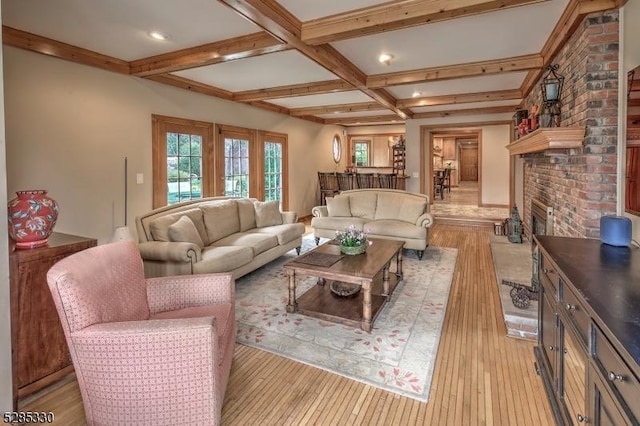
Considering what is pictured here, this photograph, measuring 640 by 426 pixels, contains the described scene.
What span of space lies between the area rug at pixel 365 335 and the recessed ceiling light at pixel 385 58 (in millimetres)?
2586

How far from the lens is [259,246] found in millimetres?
4176

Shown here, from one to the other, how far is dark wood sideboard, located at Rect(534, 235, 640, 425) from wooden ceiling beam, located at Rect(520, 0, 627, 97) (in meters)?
1.78

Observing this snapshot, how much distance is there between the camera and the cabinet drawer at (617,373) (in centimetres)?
93

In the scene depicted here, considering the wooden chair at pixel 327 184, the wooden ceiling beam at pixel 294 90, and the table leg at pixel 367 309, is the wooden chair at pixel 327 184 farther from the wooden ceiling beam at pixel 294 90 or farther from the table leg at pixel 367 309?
the table leg at pixel 367 309

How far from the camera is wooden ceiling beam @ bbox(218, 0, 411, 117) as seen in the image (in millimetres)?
2590

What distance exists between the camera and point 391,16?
9.07 ft

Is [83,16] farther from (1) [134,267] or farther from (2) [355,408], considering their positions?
(2) [355,408]

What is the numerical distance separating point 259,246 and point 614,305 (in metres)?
3.43

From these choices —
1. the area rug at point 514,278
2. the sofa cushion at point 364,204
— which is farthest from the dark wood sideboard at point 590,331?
the sofa cushion at point 364,204

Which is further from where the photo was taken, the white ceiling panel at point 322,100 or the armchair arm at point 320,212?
the white ceiling panel at point 322,100

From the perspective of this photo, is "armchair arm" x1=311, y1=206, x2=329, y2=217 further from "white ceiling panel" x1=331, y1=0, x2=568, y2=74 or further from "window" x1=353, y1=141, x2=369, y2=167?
"window" x1=353, y1=141, x2=369, y2=167

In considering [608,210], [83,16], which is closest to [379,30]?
[608,210]

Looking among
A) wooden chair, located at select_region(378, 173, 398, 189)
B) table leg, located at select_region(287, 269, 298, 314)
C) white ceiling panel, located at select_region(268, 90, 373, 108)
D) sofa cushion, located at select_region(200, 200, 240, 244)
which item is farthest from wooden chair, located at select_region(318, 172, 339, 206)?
table leg, located at select_region(287, 269, 298, 314)

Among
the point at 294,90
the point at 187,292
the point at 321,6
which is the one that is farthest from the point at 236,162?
the point at 187,292
